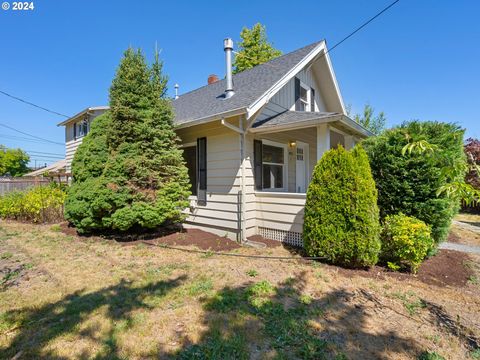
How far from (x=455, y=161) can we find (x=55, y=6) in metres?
12.0

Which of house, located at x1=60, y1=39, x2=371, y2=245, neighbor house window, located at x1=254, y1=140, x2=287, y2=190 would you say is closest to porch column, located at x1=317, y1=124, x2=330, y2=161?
house, located at x1=60, y1=39, x2=371, y2=245

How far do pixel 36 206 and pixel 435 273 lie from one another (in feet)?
37.6

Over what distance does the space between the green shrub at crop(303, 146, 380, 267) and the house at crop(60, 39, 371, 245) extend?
1.04 meters

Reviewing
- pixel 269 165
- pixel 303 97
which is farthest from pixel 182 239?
pixel 303 97

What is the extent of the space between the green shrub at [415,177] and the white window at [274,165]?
306 centimetres

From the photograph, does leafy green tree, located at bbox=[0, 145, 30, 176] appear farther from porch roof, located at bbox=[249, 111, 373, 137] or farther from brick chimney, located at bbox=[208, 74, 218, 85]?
porch roof, located at bbox=[249, 111, 373, 137]

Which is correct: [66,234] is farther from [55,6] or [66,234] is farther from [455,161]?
[455,161]

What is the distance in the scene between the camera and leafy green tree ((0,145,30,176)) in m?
36.0

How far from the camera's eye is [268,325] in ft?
8.78

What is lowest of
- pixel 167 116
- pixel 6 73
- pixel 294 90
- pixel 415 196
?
pixel 415 196

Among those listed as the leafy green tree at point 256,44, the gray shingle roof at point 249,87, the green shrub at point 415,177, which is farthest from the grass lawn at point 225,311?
the leafy green tree at point 256,44

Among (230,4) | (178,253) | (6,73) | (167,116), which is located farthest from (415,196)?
(6,73)

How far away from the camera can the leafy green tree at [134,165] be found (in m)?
5.95

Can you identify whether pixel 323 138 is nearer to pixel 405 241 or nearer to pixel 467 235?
pixel 405 241
